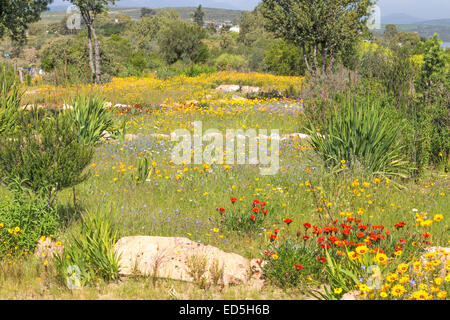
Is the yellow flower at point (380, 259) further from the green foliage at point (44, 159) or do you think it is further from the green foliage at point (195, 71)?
the green foliage at point (195, 71)

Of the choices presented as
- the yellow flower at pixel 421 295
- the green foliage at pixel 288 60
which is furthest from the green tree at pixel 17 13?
the green foliage at pixel 288 60

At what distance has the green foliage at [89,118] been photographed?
28.1ft

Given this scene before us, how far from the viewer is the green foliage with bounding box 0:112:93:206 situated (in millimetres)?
4664

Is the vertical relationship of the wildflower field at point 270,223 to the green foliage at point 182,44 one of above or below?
below

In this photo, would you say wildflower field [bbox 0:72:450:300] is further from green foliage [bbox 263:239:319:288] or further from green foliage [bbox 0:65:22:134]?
green foliage [bbox 0:65:22:134]

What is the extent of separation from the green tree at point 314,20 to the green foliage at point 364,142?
12087 millimetres

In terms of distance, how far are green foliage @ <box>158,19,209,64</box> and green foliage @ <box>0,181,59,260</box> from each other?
30904 mm

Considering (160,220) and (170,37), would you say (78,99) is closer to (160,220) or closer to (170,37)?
(160,220)

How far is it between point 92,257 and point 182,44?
3305cm

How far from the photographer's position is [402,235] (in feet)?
14.4

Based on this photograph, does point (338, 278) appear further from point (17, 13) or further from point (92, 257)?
point (17, 13)

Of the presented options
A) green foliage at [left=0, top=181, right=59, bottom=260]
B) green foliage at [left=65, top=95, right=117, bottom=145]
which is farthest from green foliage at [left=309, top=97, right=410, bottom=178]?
green foliage at [left=65, top=95, right=117, bottom=145]

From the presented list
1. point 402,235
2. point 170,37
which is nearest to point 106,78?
point 170,37
